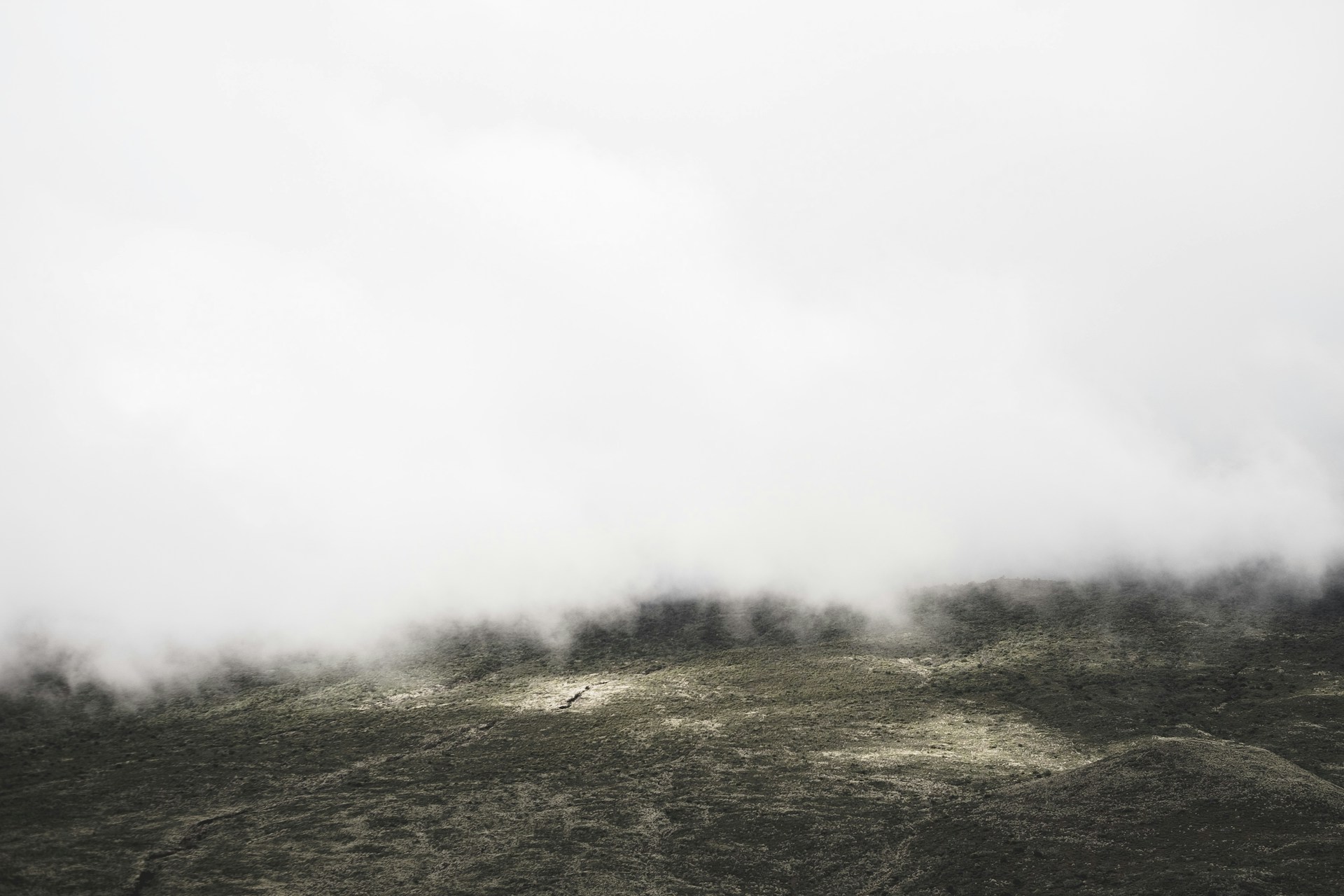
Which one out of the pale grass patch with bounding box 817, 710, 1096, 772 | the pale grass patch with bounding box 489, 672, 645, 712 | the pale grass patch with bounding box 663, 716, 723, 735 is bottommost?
the pale grass patch with bounding box 817, 710, 1096, 772

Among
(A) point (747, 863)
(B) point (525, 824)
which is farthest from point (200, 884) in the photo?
(A) point (747, 863)

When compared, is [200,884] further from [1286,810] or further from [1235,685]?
[1235,685]

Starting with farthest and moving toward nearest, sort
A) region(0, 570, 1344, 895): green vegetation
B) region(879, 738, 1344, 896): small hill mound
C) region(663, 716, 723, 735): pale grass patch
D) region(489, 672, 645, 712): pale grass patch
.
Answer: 1. region(489, 672, 645, 712): pale grass patch
2. region(663, 716, 723, 735): pale grass patch
3. region(0, 570, 1344, 895): green vegetation
4. region(879, 738, 1344, 896): small hill mound

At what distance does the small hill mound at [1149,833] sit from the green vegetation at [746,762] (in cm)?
7

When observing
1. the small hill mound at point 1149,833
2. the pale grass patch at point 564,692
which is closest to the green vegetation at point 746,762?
the small hill mound at point 1149,833

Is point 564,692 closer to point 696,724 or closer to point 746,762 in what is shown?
point 696,724

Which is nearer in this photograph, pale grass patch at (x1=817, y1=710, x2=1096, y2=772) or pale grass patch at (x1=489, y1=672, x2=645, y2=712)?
pale grass patch at (x1=817, y1=710, x2=1096, y2=772)

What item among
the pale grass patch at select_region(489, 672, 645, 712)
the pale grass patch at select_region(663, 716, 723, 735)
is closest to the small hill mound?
the pale grass patch at select_region(663, 716, 723, 735)

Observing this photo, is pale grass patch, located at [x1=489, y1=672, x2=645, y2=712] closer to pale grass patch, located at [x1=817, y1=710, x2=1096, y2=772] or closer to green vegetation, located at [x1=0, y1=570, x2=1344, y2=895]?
green vegetation, located at [x1=0, y1=570, x2=1344, y2=895]

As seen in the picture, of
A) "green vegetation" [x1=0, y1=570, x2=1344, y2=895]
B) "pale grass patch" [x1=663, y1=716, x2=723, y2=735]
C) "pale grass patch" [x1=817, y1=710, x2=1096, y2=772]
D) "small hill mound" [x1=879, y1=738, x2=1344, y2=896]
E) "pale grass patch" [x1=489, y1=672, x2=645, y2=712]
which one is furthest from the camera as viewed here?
"pale grass patch" [x1=489, y1=672, x2=645, y2=712]

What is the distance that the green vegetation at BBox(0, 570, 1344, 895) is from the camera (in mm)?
17297

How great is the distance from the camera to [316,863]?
60.1 ft

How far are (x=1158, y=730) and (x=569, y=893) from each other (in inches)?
739

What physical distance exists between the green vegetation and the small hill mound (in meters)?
0.07
